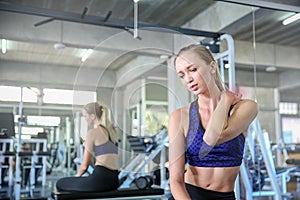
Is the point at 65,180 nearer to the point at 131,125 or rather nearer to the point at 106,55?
the point at 131,125

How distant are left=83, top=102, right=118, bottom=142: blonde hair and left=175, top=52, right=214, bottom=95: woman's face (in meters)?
0.62

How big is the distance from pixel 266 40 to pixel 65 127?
2.11m

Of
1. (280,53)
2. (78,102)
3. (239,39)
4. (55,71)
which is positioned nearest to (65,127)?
(55,71)

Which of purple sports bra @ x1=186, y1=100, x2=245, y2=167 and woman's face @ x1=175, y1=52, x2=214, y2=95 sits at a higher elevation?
woman's face @ x1=175, y1=52, x2=214, y2=95

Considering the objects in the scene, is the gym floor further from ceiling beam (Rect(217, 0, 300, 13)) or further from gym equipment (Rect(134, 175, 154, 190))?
ceiling beam (Rect(217, 0, 300, 13))

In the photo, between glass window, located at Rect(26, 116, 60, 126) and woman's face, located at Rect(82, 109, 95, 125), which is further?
glass window, located at Rect(26, 116, 60, 126)

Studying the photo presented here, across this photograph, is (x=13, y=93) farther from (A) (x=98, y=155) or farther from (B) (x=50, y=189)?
(A) (x=98, y=155)

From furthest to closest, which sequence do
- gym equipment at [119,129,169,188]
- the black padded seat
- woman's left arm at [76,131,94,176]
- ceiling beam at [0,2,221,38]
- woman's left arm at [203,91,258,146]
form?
ceiling beam at [0,2,221,38] < the black padded seat < gym equipment at [119,129,169,188] < woman's left arm at [76,131,94,176] < woman's left arm at [203,91,258,146]

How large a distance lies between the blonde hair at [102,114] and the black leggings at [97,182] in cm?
65

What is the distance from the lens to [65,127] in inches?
117

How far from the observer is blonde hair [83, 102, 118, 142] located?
1732 millimetres

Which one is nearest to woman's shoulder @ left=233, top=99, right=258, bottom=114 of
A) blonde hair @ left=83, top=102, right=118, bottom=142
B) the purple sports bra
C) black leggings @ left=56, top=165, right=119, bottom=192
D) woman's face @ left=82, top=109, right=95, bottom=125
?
the purple sports bra

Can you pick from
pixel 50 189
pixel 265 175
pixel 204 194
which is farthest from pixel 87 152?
pixel 265 175

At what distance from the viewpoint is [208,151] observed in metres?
1.15
